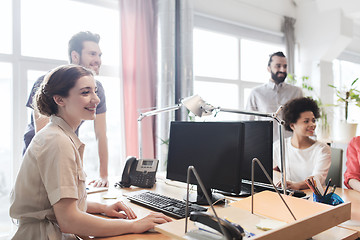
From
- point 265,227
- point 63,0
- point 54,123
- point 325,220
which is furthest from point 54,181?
point 63,0

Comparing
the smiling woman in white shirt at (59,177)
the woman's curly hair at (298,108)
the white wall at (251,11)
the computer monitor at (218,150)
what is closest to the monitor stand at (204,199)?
the computer monitor at (218,150)

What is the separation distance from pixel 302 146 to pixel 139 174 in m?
1.13

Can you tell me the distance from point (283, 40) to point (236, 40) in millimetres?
1061

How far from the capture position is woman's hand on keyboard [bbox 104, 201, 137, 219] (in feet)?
4.45

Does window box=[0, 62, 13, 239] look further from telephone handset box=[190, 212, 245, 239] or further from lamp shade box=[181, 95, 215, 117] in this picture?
telephone handset box=[190, 212, 245, 239]

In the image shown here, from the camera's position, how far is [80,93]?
1.29m

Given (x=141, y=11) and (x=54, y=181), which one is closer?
(x=54, y=181)

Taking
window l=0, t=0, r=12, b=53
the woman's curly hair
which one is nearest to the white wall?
window l=0, t=0, r=12, b=53

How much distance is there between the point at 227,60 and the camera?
185 inches

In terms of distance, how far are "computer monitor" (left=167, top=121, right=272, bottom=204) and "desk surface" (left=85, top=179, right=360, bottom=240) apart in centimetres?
24

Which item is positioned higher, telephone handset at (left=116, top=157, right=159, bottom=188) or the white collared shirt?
the white collared shirt

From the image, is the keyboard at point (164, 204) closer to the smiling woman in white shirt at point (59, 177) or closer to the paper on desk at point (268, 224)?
the smiling woman in white shirt at point (59, 177)

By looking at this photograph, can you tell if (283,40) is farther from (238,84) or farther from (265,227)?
(265,227)

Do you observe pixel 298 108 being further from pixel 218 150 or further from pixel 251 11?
pixel 251 11
